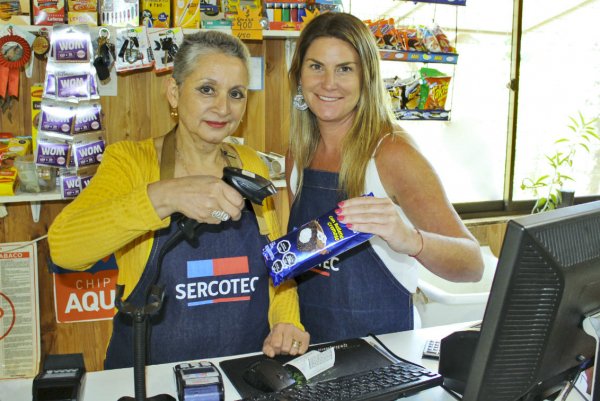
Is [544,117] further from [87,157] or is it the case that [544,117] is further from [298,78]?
[87,157]

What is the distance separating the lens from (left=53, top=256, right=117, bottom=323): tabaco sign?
2.72 metres

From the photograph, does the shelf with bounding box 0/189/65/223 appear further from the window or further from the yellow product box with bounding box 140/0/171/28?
the window

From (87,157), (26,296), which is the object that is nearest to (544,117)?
(87,157)

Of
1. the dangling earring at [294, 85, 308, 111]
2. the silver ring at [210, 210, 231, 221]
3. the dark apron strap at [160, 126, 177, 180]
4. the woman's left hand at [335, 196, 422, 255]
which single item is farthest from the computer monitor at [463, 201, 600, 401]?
the dangling earring at [294, 85, 308, 111]

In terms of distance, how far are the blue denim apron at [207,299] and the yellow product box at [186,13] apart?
1.19 metres

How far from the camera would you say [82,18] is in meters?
2.46

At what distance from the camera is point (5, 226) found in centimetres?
263

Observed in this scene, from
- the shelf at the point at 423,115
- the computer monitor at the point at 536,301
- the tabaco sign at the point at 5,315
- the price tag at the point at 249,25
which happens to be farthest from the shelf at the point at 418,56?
the computer monitor at the point at 536,301

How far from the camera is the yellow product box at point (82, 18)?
245 centimetres

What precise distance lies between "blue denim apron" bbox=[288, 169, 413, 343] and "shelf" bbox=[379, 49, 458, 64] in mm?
1395

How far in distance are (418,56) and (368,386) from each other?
2280 mm

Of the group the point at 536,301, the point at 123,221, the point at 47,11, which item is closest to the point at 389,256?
the point at 123,221

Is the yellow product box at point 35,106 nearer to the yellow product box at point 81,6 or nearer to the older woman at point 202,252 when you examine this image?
the yellow product box at point 81,6

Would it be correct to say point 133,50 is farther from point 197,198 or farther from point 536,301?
point 536,301
